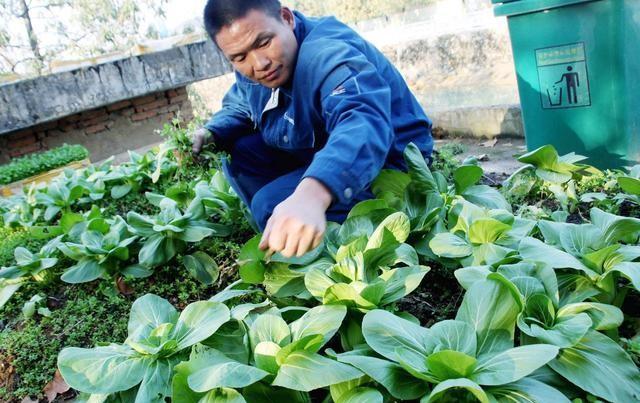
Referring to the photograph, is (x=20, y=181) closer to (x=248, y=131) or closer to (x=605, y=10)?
(x=248, y=131)

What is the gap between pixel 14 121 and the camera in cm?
706

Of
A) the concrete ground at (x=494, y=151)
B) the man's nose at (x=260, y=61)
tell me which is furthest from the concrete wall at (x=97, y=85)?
the man's nose at (x=260, y=61)

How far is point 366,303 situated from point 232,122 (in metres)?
1.66

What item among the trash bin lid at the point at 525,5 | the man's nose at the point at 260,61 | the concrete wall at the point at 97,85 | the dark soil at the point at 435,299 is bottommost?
the dark soil at the point at 435,299

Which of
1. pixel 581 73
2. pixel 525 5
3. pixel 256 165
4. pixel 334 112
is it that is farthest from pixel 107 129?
pixel 334 112

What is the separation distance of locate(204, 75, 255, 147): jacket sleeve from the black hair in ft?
2.49

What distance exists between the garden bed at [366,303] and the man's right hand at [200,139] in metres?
0.13

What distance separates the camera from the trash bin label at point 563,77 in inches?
124

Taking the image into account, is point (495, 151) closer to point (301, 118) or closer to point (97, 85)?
point (301, 118)

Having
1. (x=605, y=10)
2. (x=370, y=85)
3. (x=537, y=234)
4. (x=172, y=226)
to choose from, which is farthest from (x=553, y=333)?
(x=605, y=10)

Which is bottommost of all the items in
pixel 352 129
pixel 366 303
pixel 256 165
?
pixel 366 303

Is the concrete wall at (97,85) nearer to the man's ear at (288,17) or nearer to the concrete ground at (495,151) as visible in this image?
the concrete ground at (495,151)

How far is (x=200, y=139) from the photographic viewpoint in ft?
9.03

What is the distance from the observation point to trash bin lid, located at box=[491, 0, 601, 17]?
308 centimetres
